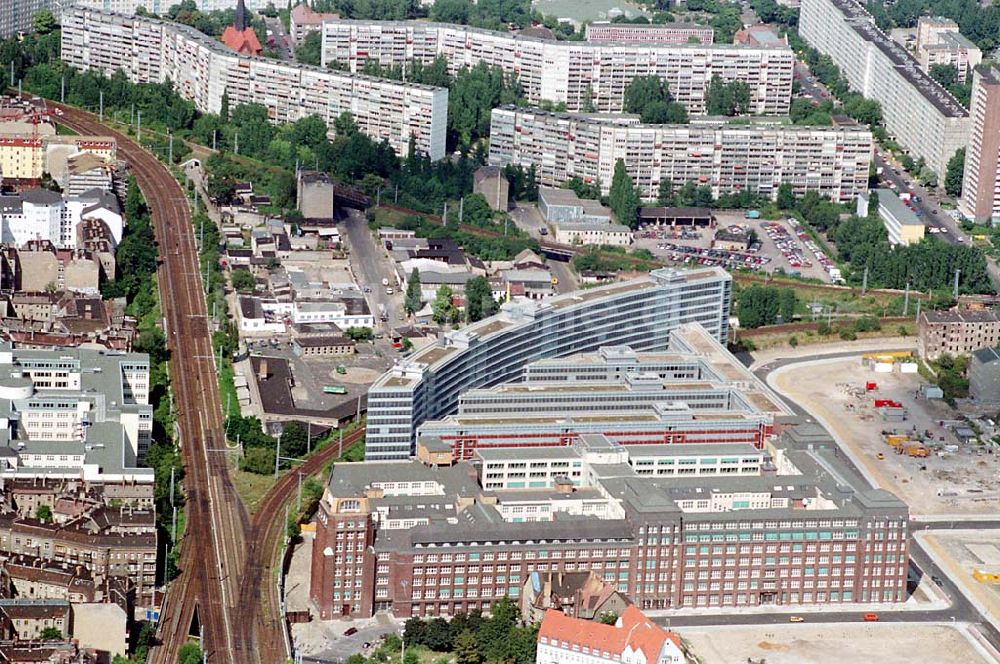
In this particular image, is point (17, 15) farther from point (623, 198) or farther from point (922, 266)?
point (922, 266)

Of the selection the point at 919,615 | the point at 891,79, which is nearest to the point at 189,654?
the point at 919,615

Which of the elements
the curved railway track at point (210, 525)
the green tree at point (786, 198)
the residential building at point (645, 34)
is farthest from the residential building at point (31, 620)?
the residential building at point (645, 34)

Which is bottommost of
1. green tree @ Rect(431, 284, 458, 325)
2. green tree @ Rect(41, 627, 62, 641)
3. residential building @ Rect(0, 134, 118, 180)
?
green tree @ Rect(41, 627, 62, 641)

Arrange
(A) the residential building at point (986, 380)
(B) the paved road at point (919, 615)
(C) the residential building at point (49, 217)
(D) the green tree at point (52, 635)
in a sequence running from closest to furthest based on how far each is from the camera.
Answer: (D) the green tree at point (52, 635)
(B) the paved road at point (919, 615)
(A) the residential building at point (986, 380)
(C) the residential building at point (49, 217)

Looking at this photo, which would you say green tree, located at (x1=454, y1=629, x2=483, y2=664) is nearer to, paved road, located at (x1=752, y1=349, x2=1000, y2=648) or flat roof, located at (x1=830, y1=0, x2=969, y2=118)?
paved road, located at (x1=752, y1=349, x2=1000, y2=648)

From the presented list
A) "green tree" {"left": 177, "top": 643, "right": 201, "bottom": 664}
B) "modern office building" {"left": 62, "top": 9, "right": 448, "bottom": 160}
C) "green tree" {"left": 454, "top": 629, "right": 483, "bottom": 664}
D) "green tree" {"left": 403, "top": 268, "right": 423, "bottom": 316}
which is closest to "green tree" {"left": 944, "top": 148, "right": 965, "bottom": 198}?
"modern office building" {"left": 62, "top": 9, "right": 448, "bottom": 160}

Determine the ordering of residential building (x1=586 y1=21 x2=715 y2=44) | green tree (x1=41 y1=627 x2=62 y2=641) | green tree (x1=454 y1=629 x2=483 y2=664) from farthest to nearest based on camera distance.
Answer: residential building (x1=586 y1=21 x2=715 y2=44)
green tree (x1=454 y1=629 x2=483 y2=664)
green tree (x1=41 y1=627 x2=62 y2=641)

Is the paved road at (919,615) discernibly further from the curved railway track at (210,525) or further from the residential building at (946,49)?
the residential building at (946,49)
